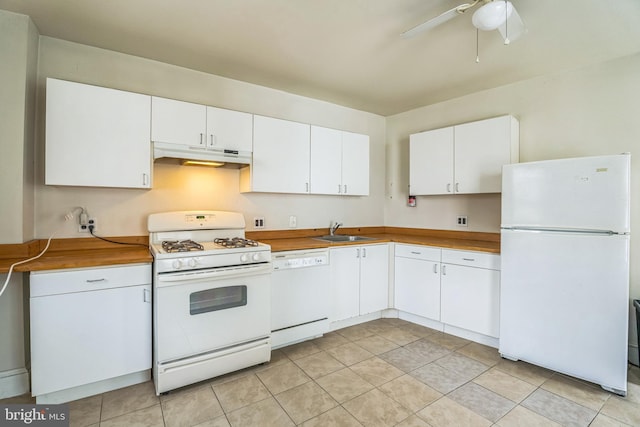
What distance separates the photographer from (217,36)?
230 cm

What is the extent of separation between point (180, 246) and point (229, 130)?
1103 millimetres

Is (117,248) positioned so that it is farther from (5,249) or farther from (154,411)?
(154,411)

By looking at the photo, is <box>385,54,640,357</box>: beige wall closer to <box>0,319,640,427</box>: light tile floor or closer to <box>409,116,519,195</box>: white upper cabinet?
<box>409,116,519,195</box>: white upper cabinet

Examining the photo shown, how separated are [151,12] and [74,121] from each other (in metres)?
0.93

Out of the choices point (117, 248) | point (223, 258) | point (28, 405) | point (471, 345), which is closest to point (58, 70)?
point (117, 248)

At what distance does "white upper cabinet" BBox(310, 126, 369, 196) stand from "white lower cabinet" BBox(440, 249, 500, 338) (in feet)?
4.14

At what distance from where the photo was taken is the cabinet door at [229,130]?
2.64 metres

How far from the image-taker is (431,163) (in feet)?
11.5

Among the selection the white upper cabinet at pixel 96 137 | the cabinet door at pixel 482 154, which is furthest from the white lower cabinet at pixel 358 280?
the white upper cabinet at pixel 96 137

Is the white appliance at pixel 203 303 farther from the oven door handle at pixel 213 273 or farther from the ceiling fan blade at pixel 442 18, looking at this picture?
the ceiling fan blade at pixel 442 18

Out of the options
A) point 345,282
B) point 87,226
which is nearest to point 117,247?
point 87,226

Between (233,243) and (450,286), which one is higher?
(233,243)

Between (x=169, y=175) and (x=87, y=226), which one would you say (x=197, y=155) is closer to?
(x=169, y=175)

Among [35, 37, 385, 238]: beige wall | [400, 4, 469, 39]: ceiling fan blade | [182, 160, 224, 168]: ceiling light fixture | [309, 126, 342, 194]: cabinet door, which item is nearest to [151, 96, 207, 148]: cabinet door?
[182, 160, 224, 168]: ceiling light fixture
